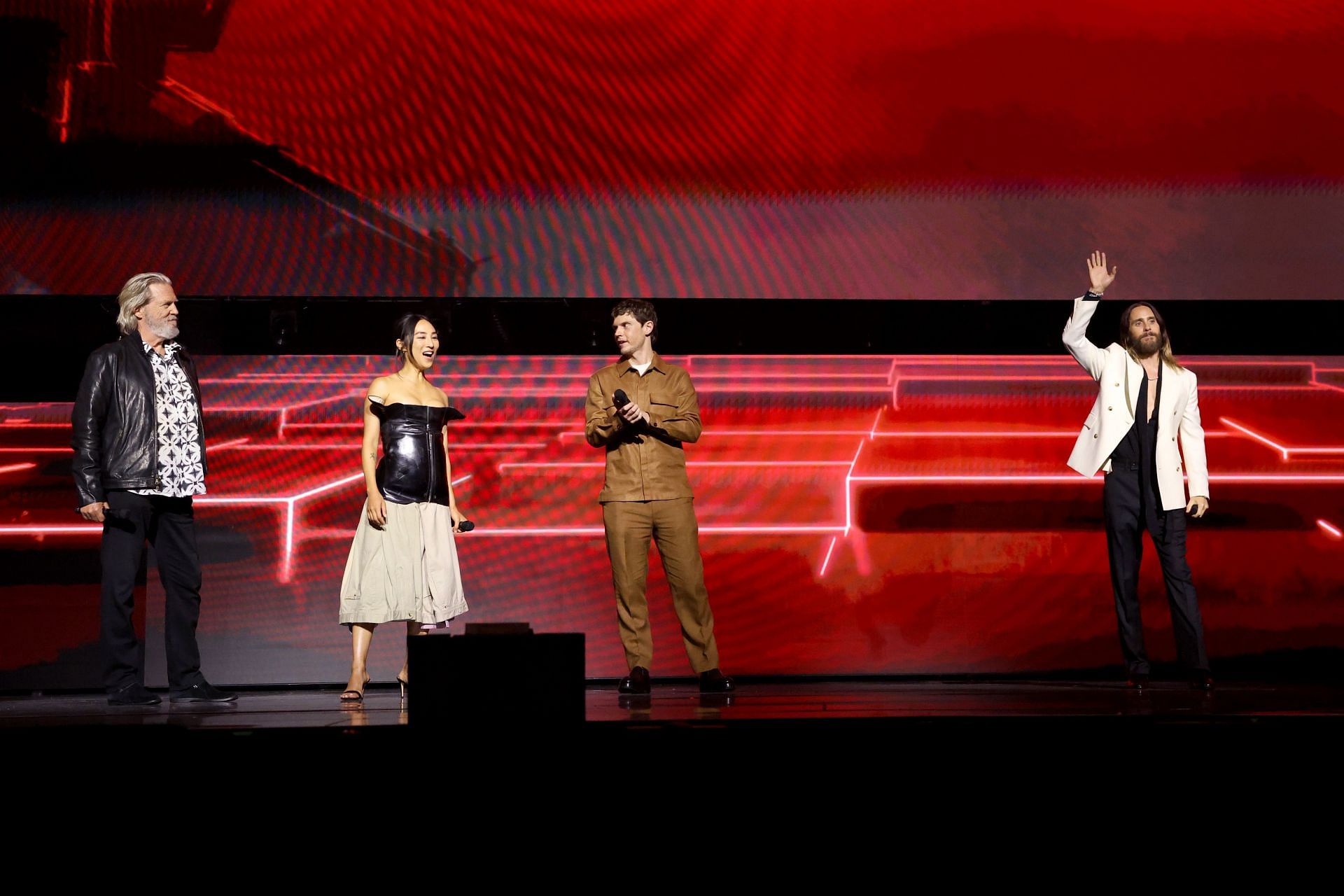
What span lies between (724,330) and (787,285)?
386mm

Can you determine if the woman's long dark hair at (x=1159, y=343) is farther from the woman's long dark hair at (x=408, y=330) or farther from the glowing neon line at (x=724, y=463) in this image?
the woman's long dark hair at (x=408, y=330)

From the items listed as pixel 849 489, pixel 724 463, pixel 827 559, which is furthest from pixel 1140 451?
pixel 724 463

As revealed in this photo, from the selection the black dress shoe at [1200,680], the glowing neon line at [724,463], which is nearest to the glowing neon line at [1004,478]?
the glowing neon line at [724,463]

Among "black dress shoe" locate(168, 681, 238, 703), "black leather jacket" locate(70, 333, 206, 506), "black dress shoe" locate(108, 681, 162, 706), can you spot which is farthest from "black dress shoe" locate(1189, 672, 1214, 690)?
"black leather jacket" locate(70, 333, 206, 506)

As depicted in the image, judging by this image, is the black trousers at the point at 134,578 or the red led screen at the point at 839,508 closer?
the black trousers at the point at 134,578

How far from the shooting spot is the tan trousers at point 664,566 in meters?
4.60

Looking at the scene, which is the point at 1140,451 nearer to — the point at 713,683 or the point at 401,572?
the point at 713,683

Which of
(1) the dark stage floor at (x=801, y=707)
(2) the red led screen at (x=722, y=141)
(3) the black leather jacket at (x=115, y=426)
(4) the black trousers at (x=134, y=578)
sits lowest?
(1) the dark stage floor at (x=801, y=707)

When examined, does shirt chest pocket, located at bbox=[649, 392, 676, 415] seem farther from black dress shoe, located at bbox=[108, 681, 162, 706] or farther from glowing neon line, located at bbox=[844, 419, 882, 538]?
black dress shoe, located at bbox=[108, 681, 162, 706]

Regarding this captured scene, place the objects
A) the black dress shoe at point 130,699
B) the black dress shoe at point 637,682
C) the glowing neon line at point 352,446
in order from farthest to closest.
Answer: the glowing neon line at point 352,446, the black dress shoe at point 637,682, the black dress shoe at point 130,699

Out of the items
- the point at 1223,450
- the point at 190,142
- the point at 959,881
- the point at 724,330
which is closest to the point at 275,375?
the point at 190,142

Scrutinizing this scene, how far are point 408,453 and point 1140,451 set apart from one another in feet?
10.0

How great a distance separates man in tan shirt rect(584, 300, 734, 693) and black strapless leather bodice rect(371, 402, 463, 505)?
64 cm

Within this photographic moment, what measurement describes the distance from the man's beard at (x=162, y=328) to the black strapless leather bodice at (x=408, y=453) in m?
0.81
